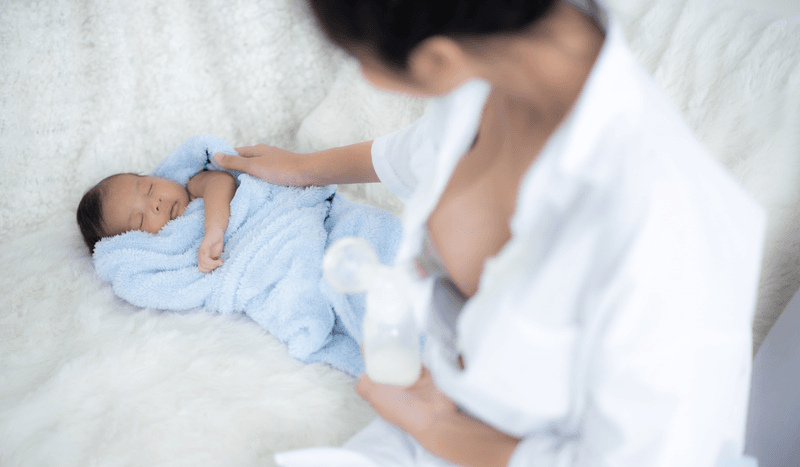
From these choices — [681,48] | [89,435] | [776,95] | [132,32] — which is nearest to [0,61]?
[132,32]

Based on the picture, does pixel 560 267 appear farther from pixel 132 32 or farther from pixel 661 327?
pixel 132 32

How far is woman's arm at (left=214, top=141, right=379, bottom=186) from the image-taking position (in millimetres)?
927

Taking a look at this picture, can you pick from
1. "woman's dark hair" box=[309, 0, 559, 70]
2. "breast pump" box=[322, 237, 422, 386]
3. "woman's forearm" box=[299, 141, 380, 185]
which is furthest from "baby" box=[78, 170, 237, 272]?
"woman's dark hair" box=[309, 0, 559, 70]

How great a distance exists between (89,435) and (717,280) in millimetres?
881

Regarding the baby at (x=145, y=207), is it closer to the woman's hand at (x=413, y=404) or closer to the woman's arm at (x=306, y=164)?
the woman's arm at (x=306, y=164)

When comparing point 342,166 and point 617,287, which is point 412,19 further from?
point 342,166

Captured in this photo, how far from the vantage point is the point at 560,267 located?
1.33 feet

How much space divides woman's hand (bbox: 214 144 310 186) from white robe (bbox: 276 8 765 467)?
623 mm

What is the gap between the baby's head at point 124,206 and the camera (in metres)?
1.08

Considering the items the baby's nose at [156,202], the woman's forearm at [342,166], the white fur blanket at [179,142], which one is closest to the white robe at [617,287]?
the white fur blanket at [179,142]

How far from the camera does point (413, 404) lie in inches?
26.3

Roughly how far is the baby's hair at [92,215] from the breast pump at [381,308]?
2.29ft

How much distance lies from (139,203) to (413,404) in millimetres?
802

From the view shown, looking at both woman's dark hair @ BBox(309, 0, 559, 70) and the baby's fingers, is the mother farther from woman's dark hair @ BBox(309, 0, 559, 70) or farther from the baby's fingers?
the baby's fingers
